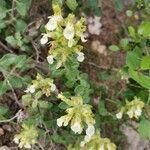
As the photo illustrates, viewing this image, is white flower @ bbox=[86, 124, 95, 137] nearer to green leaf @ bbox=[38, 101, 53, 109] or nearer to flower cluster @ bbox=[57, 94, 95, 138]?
flower cluster @ bbox=[57, 94, 95, 138]

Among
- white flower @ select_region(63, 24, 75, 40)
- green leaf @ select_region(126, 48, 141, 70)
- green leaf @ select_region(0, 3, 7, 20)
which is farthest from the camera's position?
green leaf @ select_region(0, 3, 7, 20)

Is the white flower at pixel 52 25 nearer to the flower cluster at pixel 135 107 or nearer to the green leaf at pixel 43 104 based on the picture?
the green leaf at pixel 43 104

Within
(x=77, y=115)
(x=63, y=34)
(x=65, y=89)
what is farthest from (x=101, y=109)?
(x=63, y=34)

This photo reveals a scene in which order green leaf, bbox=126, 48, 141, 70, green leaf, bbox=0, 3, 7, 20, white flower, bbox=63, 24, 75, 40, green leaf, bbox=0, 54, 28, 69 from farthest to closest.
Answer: green leaf, bbox=0, 3, 7, 20 → green leaf, bbox=0, 54, 28, 69 → green leaf, bbox=126, 48, 141, 70 → white flower, bbox=63, 24, 75, 40

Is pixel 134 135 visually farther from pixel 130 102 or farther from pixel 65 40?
pixel 65 40

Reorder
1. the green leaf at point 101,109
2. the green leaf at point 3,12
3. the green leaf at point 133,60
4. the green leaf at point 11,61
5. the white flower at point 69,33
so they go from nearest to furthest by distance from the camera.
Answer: the white flower at point 69,33 → the green leaf at point 133,60 → the green leaf at point 11,61 → the green leaf at point 3,12 → the green leaf at point 101,109

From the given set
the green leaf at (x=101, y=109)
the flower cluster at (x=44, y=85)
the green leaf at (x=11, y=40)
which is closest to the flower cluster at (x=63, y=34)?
the flower cluster at (x=44, y=85)

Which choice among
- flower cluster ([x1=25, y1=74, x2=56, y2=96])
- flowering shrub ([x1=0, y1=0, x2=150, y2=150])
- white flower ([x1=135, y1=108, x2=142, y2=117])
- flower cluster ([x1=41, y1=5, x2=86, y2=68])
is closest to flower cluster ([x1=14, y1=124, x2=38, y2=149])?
flowering shrub ([x1=0, y1=0, x2=150, y2=150])

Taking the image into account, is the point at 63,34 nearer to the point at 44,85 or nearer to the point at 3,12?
the point at 44,85

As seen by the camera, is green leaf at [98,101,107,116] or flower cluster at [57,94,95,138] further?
green leaf at [98,101,107,116]

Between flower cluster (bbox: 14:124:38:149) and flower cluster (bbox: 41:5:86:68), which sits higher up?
flower cluster (bbox: 41:5:86:68)
